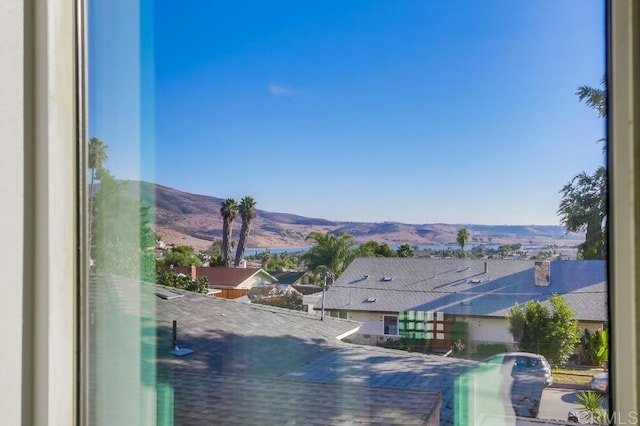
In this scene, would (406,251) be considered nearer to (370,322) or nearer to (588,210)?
(370,322)

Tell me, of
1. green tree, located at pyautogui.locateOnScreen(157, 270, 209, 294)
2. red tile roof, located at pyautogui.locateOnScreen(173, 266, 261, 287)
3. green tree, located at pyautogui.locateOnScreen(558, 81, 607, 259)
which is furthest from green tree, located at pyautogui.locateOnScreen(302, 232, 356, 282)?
green tree, located at pyautogui.locateOnScreen(558, 81, 607, 259)

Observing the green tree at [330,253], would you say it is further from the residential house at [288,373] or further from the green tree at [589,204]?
the green tree at [589,204]

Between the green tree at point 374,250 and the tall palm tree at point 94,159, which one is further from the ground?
the tall palm tree at point 94,159

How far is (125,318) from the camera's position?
46.5 inches

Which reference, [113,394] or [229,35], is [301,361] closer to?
[113,394]

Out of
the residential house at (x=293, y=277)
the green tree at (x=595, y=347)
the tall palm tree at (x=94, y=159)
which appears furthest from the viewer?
the tall palm tree at (x=94, y=159)

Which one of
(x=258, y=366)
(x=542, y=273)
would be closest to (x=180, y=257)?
(x=258, y=366)

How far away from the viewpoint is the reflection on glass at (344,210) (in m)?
0.82

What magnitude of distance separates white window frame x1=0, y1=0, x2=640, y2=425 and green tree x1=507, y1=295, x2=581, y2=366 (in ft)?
2.88

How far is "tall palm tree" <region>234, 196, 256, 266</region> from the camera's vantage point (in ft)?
3.43

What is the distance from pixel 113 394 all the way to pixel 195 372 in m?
0.23

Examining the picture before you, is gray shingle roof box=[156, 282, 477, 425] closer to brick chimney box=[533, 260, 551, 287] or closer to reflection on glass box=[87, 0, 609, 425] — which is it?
reflection on glass box=[87, 0, 609, 425]

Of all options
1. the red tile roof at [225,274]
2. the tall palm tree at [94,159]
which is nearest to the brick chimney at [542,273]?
the red tile roof at [225,274]

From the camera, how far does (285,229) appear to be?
102 centimetres
